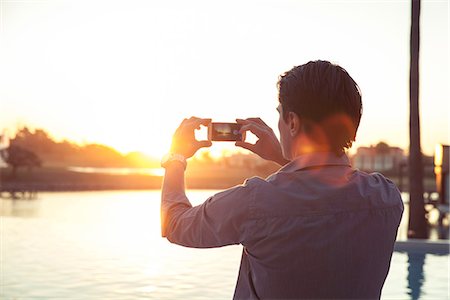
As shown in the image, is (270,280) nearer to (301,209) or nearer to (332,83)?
(301,209)

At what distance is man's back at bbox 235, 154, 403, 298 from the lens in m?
1.34

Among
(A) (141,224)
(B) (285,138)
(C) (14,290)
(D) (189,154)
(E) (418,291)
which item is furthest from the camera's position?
(A) (141,224)

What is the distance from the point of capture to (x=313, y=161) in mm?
1396

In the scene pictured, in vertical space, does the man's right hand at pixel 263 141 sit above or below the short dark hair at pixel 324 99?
below

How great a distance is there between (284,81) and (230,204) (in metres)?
0.26

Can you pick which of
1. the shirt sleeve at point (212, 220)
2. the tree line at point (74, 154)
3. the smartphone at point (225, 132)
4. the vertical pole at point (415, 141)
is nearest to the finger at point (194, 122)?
the smartphone at point (225, 132)

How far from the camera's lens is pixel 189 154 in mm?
1584

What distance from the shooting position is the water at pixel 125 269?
7.05m

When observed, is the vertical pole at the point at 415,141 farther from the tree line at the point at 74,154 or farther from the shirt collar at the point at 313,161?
the tree line at the point at 74,154

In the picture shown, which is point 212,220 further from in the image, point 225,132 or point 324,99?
point 225,132

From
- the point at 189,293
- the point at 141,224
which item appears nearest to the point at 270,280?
the point at 189,293

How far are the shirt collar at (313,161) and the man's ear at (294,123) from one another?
0.17 feet

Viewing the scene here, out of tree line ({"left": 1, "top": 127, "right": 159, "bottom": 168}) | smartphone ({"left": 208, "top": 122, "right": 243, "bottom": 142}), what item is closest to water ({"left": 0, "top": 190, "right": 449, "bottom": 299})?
smartphone ({"left": 208, "top": 122, "right": 243, "bottom": 142})

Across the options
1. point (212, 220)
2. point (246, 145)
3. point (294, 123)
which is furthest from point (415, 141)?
point (212, 220)
